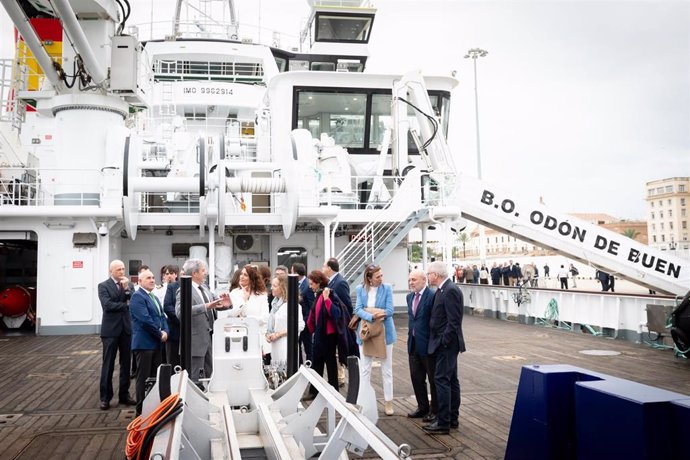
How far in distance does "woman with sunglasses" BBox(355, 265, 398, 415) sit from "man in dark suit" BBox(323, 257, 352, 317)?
449mm

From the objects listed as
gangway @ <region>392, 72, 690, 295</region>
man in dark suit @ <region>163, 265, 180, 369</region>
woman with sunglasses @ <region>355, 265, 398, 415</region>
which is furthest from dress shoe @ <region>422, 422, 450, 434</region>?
gangway @ <region>392, 72, 690, 295</region>

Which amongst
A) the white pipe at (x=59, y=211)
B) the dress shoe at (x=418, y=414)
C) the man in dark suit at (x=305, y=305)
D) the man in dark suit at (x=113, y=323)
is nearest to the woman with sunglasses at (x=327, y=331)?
the dress shoe at (x=418, y=414)

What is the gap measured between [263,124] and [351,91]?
9.39 ft

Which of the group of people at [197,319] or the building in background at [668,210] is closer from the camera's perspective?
the group of people at [197,319]

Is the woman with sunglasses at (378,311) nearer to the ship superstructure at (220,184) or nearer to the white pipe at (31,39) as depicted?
the ship superstructure at (220,184)

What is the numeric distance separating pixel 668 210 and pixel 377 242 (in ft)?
417

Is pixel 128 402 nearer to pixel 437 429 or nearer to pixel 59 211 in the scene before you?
pixel 437 429

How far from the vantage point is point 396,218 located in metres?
14.9

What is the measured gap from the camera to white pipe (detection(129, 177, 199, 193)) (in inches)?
501

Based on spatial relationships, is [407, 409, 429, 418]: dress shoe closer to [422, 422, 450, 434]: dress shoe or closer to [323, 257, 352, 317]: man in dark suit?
[422, 422, 450, 434]: dress shoe

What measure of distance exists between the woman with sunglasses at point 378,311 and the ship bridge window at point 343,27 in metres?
18.2

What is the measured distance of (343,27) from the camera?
2292 centimetres

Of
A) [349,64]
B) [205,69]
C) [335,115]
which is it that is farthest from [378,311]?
[349,64]

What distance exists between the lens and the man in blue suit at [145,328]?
6.26 meters
